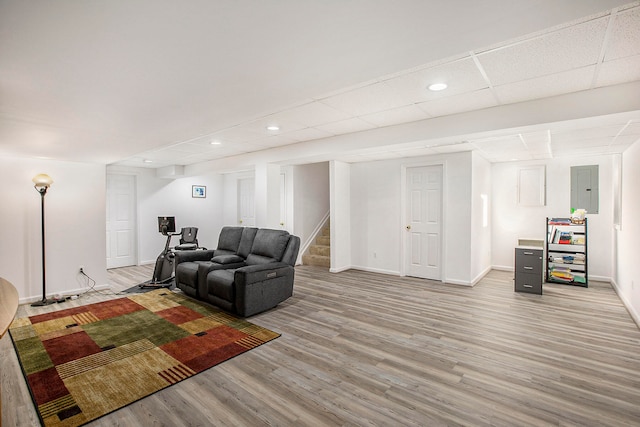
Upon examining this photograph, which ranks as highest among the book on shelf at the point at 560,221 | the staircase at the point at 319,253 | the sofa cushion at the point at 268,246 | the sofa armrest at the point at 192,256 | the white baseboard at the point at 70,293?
the book on shelf at the point at 560,221

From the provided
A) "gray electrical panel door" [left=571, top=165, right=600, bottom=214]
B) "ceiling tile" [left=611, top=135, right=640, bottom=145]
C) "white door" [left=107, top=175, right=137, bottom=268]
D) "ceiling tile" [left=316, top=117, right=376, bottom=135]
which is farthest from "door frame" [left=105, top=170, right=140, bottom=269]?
"gray electrical panel door" [left=571, top=165, right=600, bottom=214]

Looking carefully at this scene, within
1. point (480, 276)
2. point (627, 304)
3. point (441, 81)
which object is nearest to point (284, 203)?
point (480, 276)

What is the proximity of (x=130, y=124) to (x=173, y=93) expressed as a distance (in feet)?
3.60

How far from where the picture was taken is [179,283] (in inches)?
189

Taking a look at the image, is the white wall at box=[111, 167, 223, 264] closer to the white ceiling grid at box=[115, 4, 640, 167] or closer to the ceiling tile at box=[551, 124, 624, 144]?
the white ceiling grid at box=[115, 4, 640, 167]

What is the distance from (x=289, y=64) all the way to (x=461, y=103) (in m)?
2.19

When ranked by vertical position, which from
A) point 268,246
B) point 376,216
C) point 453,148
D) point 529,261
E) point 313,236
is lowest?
point 529,261

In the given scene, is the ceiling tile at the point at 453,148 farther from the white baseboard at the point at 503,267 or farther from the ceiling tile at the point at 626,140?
the white baseboard at the point at 503,267

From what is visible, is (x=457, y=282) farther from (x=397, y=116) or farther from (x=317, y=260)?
(x=397, y=116)

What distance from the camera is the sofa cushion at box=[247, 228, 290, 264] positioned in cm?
439

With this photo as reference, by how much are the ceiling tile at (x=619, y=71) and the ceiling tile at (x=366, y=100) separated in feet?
5.32

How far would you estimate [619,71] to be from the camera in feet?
8.09

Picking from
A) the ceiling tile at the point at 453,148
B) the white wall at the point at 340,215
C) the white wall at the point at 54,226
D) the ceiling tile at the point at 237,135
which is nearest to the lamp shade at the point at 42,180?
the white wall at the point at 54,226

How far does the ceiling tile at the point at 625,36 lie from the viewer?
1.78 meters
